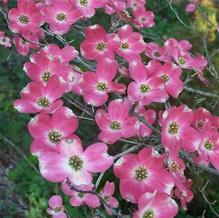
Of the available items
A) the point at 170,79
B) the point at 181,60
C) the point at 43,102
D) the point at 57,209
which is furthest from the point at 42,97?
the point at 57,209

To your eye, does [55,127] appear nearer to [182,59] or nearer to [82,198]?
[82,198]

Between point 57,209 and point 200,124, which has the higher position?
point 200,124

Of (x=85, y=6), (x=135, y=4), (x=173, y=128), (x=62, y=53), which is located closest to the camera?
(x=173, y=128)

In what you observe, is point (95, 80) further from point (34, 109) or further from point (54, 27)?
point (54, 27)

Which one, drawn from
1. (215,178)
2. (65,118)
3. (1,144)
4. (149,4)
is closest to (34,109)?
(65,118)

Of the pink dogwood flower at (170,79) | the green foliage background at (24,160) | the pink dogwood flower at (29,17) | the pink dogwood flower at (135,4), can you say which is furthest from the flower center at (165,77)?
the green foliage background at (24,160)

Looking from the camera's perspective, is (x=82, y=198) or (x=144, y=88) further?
(x=82, y=198)
